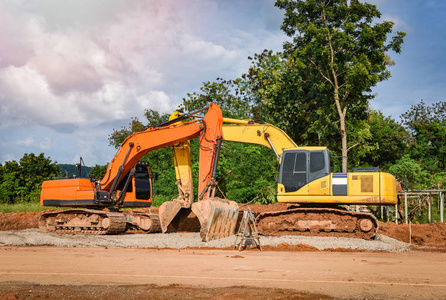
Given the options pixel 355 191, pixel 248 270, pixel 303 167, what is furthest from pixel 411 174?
pixel 248 270

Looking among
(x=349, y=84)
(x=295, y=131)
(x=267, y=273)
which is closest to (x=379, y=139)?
(x=295, y=131)

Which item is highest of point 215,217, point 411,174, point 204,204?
point 411,174

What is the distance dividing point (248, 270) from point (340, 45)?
2130 cm

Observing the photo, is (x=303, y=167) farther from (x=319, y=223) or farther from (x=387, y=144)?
(x=387, y=144)

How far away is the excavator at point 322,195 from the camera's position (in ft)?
51.7

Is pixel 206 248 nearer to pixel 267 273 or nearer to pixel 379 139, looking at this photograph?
pixel 267 273

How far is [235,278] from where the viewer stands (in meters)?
8.44

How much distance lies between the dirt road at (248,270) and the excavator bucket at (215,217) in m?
1.88

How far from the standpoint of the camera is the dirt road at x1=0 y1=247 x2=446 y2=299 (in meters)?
7.70

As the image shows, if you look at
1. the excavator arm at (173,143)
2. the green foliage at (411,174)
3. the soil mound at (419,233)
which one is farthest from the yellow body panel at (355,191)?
the green foliage at (411,174)

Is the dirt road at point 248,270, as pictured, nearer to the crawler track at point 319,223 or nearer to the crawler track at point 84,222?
the crawler track at point 319,223

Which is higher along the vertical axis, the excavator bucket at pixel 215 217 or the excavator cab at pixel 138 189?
the excavator cab at pixel 138 189

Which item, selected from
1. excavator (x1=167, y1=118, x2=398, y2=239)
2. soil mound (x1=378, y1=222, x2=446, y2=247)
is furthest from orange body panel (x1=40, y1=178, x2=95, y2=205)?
soil mound (x1=378, y1=222, x2=446, y2=247)

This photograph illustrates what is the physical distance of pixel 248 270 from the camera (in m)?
9.39
